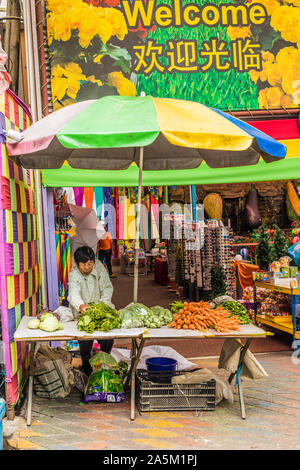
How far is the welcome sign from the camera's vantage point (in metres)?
7.31

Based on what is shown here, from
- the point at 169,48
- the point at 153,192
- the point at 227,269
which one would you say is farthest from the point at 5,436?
the point at 153,192

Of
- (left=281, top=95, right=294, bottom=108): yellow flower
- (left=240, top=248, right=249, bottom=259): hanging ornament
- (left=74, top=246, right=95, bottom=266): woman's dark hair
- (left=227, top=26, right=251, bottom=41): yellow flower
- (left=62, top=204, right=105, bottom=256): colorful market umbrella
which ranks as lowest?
(left=240, top=248, right=249, bottom=259): hanging ornament

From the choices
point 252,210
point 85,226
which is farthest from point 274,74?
point 252,210

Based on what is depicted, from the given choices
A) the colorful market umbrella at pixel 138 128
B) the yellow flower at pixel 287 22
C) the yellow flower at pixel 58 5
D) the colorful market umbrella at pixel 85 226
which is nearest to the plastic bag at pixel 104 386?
the colorful market umbrella at pixel 138 128

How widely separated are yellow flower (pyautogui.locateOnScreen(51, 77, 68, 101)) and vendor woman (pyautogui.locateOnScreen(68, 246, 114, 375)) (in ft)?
8.47

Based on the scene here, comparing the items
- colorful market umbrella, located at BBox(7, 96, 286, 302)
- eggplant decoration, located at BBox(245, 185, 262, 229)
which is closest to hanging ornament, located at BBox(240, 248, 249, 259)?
eggplant decoration, located at BBox(245, 185, 262, 229)

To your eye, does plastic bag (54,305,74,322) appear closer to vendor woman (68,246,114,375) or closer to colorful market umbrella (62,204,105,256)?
vendor woman (68,246,114,375)

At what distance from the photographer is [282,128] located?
7.18 metres

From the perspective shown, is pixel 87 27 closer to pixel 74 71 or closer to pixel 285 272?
pixel 74 71

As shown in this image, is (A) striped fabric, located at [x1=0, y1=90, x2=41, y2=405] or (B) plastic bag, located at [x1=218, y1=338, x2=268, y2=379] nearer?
(A) striped fabric, located at [x1=0, y1=90, x2=41, y2=405]

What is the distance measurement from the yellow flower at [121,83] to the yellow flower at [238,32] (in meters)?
1.71

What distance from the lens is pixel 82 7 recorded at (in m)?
7.32

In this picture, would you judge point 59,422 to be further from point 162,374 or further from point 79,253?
point 79,253

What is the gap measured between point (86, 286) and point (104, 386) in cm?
121
